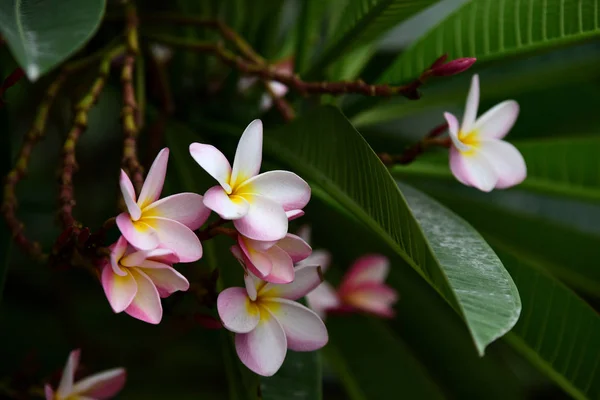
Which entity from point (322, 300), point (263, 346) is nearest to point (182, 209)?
point (263, 346)

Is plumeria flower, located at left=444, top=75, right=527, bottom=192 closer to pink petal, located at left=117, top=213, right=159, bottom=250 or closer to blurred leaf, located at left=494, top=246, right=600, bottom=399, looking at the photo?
blurred leaf, located at left=494, top=246, right=600, bottom=399

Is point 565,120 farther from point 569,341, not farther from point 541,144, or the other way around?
point 569,341

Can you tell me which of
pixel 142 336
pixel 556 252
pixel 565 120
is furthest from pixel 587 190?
pixel 142 336

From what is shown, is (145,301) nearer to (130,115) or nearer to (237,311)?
(237,311)

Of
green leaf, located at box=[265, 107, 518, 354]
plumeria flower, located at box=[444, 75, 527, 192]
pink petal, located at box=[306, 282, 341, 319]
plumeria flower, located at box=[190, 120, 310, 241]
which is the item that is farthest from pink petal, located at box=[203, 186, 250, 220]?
pink petal, located at box=[306, 282, 341, 319]

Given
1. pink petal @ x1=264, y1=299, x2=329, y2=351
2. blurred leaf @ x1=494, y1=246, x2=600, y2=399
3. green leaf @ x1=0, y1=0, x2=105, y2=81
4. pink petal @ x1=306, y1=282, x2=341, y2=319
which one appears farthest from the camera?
pink petal @ x1=306, y1=282, x2=341, y2=319

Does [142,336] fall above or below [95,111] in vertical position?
below

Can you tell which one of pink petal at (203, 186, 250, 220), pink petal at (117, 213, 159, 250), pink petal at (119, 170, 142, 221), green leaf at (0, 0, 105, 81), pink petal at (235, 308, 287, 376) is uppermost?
green leaf at (0, 0, 105, 81)

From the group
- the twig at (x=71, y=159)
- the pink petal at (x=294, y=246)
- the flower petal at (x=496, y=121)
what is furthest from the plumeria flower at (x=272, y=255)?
the flower petal at (x=496, y=121)
